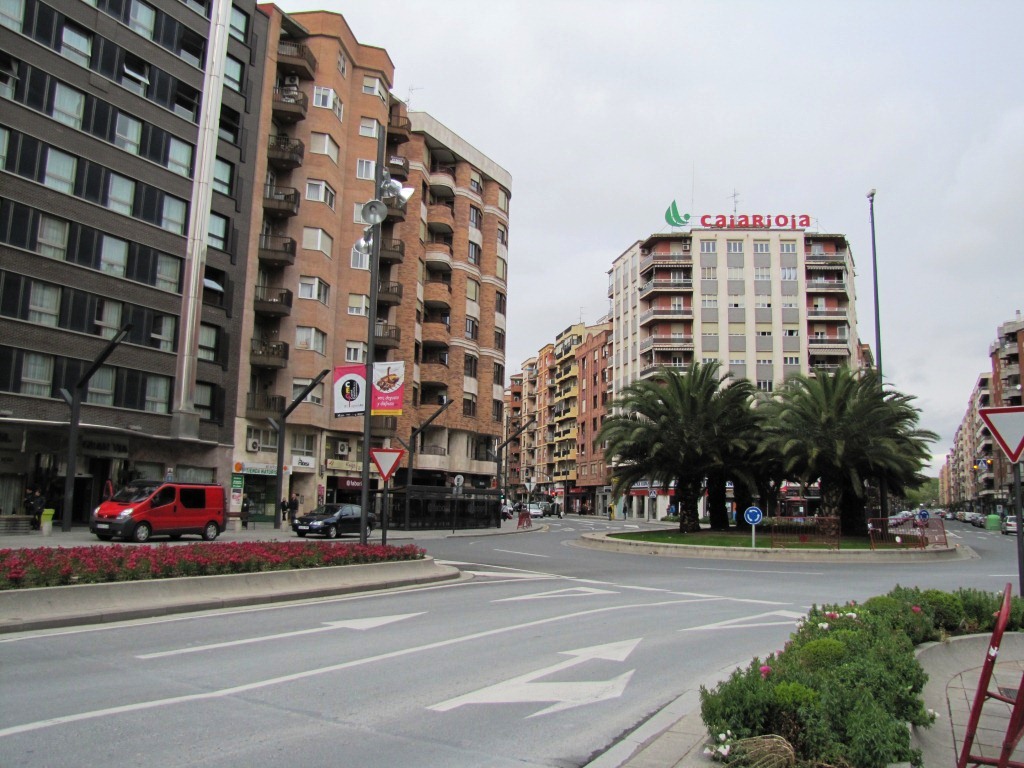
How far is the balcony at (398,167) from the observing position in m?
53.2

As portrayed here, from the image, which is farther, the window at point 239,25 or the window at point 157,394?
the window at point 239,25

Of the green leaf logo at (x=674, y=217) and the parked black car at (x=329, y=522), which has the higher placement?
the green leaf logo at (x=674, y=217)

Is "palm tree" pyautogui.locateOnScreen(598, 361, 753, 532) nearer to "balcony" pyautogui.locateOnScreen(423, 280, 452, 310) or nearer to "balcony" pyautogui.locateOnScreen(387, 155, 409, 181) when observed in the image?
"balcony" pyautogui.locateOnScreen(423, 280, 452, 310)

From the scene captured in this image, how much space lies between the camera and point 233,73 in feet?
141

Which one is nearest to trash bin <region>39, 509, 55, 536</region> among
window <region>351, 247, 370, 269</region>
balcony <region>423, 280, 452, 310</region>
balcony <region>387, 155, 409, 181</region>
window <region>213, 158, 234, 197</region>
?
window <region>213, 158, 234, 197</region>

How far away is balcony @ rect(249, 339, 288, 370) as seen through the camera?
4344cm

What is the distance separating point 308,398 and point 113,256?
1303 cm

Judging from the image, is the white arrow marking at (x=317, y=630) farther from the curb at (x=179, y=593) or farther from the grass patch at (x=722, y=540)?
the grass patch at (x=722, y=540)

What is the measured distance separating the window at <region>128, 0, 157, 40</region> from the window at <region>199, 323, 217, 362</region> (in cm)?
1383

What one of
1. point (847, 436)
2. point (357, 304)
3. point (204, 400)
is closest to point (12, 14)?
point (204, 400)

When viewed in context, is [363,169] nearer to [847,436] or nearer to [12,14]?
[12,14]

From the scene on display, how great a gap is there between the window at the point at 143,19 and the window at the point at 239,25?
15.4 ft

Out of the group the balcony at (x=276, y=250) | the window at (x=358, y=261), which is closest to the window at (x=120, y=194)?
the balcony at (x=276, y=250)

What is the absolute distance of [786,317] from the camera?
8525 centimetres
